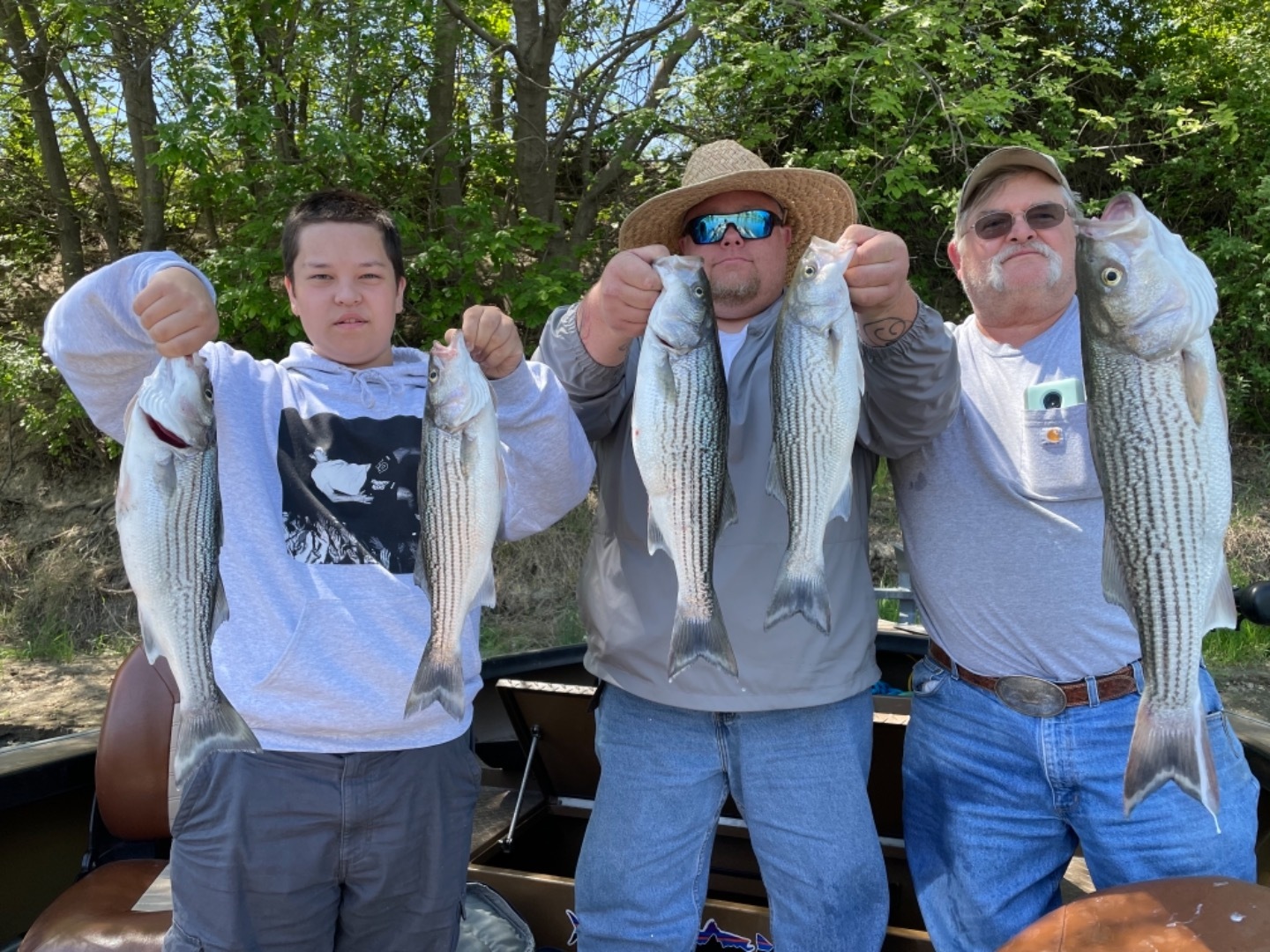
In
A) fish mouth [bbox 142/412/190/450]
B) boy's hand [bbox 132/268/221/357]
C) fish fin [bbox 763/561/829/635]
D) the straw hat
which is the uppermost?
the straw hat

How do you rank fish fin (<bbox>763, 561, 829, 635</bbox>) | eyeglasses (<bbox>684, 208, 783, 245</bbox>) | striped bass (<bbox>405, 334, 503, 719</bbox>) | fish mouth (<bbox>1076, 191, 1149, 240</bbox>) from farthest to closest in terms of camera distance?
eyeglasses (<bbox>684, 208, 783, 245</bbox>) → fish fin (<bbox>763, 561, 829, 635</bbox>) → striped bass (<bbox>405, 334, 503, 719</bbox>) → fish mouth (<bbox>1076, 191, 1149, 240</bbox>)

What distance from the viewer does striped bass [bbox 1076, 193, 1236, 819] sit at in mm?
2270

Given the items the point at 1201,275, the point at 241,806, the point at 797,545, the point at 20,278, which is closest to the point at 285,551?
the point at 241,806

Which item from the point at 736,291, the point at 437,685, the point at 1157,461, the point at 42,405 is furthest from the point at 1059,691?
the point at 42,405

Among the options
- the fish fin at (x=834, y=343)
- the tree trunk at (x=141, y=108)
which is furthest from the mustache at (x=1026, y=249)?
the tree trunk at (x=141, y=108)

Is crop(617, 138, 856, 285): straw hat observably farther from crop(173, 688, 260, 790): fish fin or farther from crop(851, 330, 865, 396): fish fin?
crop(173, 688, 260, 790): fish fin

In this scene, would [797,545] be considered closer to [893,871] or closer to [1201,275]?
[1201,275]

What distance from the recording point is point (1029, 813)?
2.87 meters

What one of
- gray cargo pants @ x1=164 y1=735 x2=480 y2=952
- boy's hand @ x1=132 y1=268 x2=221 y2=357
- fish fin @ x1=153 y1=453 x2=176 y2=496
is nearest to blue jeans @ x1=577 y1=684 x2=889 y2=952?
gray cargo pants @ x1=164 y1=735 x2=480 y2=952

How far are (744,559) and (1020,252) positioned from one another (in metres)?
1.29

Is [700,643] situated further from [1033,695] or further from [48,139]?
[48,139]

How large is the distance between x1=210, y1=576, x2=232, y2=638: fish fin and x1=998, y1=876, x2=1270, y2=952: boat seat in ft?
6.76

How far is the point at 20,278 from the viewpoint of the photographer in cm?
1248

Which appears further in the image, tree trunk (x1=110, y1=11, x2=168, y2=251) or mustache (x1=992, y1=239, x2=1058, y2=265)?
tree trunk (x1=110, y1=11, x2=168, y2=251)
